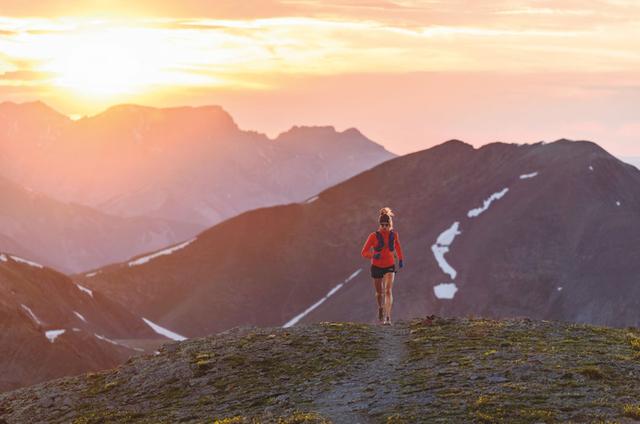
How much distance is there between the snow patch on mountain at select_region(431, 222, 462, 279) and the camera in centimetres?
17965

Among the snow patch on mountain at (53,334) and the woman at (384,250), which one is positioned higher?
the woman at (384,250)

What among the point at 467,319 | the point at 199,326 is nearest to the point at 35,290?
the point at 199,326

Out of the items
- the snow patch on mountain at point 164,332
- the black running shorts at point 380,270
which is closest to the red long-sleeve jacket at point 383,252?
the black running shorts at point 380,270

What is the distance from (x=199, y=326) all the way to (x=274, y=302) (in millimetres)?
19997

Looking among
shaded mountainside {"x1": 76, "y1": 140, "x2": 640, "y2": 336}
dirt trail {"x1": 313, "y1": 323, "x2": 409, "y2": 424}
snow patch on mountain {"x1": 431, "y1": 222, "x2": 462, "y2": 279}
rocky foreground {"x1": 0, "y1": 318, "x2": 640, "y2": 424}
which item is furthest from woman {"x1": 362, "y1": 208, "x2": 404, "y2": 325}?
snow patch on mountain {"x1": 431, "y1": 222, "x2": 462, "y2": 279}

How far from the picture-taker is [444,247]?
190875 millimetres

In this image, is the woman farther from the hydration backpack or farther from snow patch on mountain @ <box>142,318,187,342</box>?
snow patch on mountain @ <box>142,318,187,342</box>

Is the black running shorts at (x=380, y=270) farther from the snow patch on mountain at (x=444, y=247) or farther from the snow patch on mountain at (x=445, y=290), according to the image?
the snow patch on mountain at (x=444, y=247)

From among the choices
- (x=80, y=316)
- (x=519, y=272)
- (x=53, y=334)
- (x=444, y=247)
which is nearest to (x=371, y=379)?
(x=53, y=334)

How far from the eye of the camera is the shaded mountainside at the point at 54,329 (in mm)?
114875

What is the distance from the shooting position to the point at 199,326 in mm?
187125

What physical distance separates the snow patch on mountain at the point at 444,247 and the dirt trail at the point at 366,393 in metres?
153

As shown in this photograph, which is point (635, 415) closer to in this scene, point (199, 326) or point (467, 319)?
point (467, 319)

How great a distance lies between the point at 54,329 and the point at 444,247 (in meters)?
94.1
